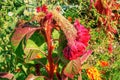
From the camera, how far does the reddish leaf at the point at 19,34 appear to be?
254 centimetres

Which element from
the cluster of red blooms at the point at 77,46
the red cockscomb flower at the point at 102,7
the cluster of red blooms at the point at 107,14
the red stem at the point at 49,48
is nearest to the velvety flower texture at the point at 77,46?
the cluster of red blooms at the point at 77,46

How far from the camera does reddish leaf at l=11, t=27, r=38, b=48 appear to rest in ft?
8.32

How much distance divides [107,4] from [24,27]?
11.2ft

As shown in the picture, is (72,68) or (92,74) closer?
(72,68)

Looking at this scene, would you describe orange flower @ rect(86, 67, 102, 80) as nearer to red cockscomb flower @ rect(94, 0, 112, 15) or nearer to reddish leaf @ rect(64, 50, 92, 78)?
reddish leaf @ rect(64, 50, 92, 78)

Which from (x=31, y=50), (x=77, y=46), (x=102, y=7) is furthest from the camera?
(x=102, y=7)

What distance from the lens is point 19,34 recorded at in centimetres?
254

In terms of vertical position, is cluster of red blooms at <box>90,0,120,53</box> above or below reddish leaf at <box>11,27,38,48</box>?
below

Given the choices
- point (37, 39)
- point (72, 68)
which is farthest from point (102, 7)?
point (72, 68)

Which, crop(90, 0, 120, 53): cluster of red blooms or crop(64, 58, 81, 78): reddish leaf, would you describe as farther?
crop(90, 0, 120, 53): cluster of red blooms

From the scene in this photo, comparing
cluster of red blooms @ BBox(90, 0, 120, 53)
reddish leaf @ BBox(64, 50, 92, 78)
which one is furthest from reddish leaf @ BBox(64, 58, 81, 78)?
cluster of red blooms @ BBox(90, 0, 120, 53)

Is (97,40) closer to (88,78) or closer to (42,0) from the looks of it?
(42,0)

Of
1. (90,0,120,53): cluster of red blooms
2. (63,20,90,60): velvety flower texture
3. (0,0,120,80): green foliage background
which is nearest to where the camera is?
(63,20,90,60): velvety flower texture

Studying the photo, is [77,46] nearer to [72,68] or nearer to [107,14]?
Result: [72,68]
